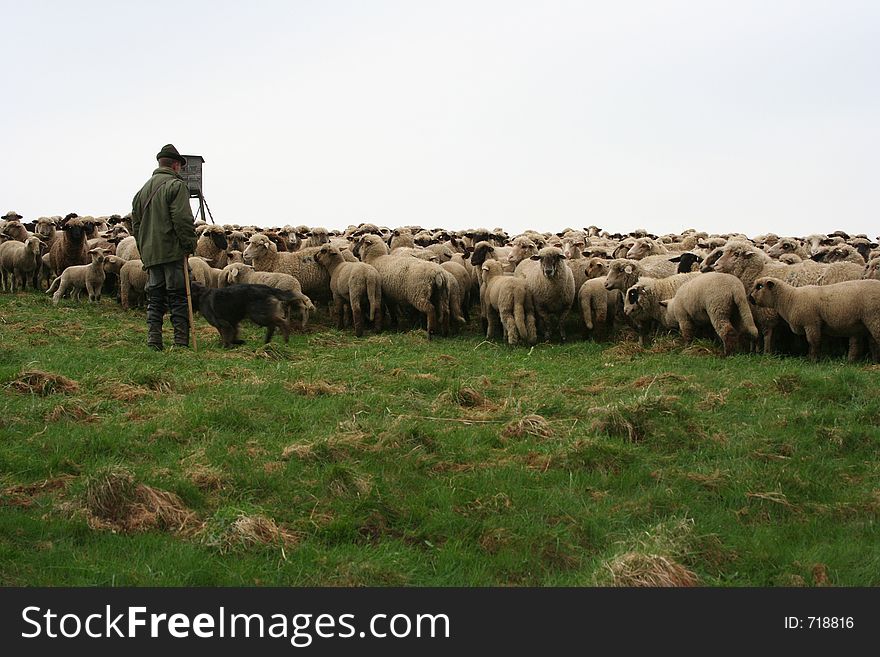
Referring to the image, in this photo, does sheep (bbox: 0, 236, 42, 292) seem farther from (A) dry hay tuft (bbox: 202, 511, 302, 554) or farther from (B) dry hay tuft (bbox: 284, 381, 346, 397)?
(A) dry hay tuft (bbox: 202, 511, 302, 554)

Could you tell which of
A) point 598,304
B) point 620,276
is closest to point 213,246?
point 598,304

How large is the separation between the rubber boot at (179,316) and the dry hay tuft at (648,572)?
908 centimetres

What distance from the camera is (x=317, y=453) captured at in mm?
7586

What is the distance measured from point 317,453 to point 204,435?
122 centimetres

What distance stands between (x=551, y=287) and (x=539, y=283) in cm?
23

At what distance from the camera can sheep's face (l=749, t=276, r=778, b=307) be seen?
497 inches

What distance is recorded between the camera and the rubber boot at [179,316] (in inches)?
517

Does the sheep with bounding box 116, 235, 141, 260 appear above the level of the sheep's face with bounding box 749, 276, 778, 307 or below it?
above

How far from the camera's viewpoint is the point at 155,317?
12969mm

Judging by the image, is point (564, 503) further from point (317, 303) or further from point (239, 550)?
point (317, 303)

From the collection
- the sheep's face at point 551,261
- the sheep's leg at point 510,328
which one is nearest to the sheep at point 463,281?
the sheep's leg at point 510,328

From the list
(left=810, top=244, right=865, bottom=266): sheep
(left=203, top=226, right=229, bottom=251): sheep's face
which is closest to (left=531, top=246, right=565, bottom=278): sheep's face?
(left=810, top=244, right=865, bottom=266): sheep

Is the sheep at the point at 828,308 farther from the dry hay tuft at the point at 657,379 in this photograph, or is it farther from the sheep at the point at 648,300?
the dry hay tuft at the point at 657,379
